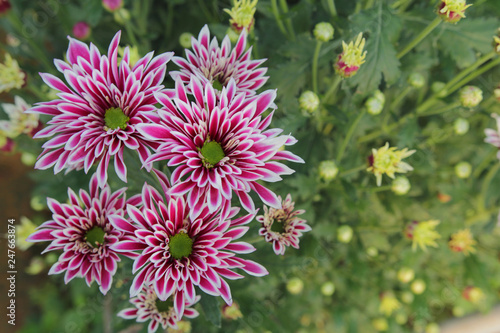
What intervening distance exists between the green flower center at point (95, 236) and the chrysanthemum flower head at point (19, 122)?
0.63 meters

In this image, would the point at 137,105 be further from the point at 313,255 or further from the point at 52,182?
the point at 52,182

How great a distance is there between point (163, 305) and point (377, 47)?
906 millimetres

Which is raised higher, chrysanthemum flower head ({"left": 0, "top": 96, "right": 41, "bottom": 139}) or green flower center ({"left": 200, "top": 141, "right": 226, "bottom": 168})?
chrysanthemum flower head ({"left": 0, "top": 96, "right": 41, "bottom": 139})

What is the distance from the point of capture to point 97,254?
786mm

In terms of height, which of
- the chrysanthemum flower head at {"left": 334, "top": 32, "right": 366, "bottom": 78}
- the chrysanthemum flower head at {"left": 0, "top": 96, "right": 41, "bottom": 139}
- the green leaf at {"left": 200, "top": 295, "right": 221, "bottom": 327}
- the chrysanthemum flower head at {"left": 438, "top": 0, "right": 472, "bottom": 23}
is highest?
the chrysanthemum flower head at {"left": 0, "top": 96, "right": 41, "bottom": 139}

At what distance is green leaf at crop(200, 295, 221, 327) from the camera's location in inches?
31.9

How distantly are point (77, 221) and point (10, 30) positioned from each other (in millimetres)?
1313

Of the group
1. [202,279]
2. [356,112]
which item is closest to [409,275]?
[356,112]

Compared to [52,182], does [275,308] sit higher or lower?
lower

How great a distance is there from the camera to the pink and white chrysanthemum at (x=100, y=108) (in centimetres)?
70

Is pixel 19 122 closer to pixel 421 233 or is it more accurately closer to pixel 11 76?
pixel 11 76

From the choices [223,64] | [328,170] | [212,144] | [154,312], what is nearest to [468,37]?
[328,170]

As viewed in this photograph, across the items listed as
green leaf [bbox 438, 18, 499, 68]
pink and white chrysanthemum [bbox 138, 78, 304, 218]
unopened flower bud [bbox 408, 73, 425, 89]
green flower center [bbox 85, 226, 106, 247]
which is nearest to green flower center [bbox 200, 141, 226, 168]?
pink and white chrysanthemum [bbox 138, 78, 304, 218]

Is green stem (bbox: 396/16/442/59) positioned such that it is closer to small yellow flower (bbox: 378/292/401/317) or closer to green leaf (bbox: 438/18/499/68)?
green leaf (bbox: 438/18/499/68)
